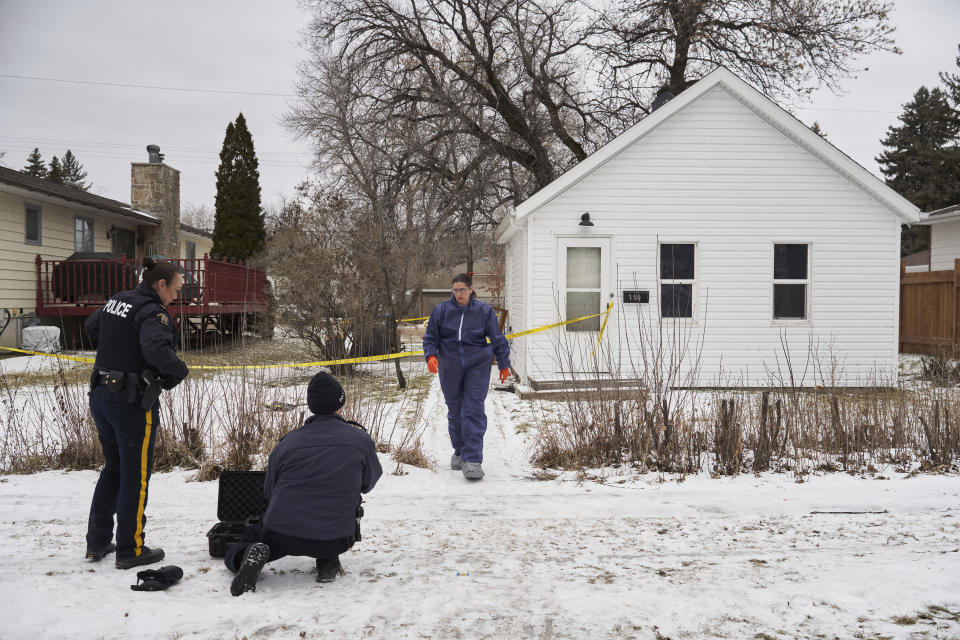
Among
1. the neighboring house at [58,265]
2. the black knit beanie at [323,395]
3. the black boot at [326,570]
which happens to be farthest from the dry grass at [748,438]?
the neighboring house at [58,265]

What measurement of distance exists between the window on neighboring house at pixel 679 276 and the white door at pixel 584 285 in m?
1.02

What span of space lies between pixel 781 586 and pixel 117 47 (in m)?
16.7

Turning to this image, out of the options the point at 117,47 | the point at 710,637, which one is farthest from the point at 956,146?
the point at 710,637

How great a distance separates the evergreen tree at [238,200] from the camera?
30359 mm

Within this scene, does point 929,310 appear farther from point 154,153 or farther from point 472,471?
point 154,153

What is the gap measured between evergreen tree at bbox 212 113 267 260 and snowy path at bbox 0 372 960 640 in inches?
1012

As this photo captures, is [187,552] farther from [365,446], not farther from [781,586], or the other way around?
[781,586]

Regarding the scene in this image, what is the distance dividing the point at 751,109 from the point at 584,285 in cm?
431

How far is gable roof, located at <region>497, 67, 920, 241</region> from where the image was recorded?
38.7ft

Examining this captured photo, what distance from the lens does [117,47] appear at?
49.3ft

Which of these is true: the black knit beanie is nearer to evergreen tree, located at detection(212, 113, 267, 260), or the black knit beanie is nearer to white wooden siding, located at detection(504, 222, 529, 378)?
white wooden siding, located at detection(504, 222, 529, 378)

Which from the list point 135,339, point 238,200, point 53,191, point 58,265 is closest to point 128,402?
point 135,339

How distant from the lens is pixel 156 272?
13.7 ft

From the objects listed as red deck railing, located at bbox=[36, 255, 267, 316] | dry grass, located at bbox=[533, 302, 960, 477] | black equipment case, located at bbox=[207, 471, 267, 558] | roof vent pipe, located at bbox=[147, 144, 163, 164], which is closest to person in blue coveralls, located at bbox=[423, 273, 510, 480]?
dry grass, located at bbox=[533, 302, 960, 477]
